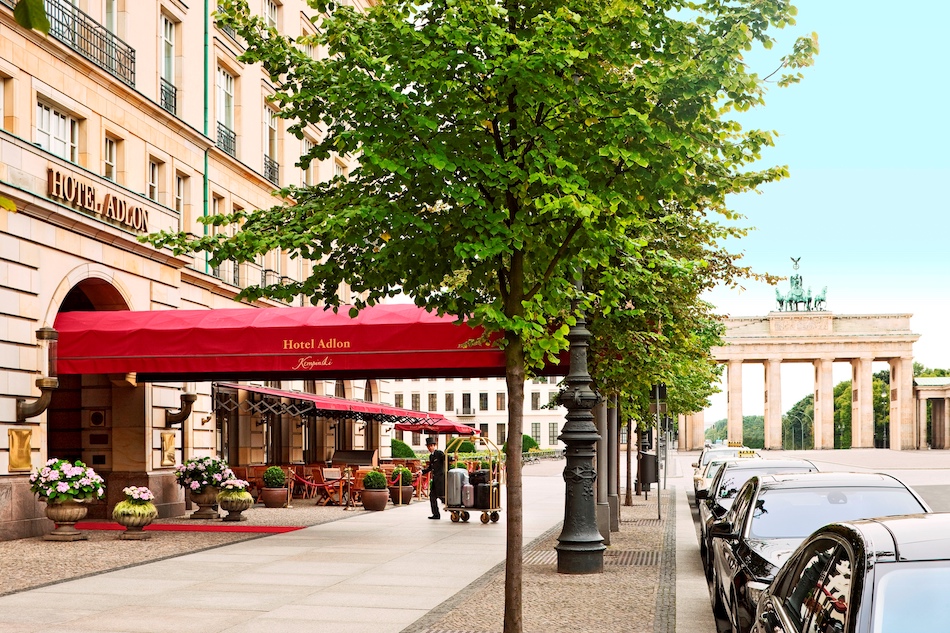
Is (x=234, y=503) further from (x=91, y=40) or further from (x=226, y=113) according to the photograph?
(x=226, y=113)

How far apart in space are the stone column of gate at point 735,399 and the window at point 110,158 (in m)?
101

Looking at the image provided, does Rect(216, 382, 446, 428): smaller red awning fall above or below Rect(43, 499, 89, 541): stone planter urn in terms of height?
above

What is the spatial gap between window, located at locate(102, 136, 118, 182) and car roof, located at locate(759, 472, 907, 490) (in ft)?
61.0

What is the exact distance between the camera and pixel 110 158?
2528 cm

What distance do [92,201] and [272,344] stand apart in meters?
4.70

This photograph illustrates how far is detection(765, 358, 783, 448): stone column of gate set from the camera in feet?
389

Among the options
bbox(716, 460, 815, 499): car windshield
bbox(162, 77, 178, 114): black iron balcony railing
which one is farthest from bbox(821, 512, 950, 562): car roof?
bbox(162, 77, 178, 114): black iron balcony railing

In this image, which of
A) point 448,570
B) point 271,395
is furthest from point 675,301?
point 271,395

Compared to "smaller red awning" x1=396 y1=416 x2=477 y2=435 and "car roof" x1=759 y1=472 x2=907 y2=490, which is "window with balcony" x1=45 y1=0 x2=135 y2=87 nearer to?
"car roof" x1=759 y1=472 x2=907 y2=490

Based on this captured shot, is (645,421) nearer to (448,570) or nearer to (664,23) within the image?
(448,570)

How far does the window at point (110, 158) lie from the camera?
24875 mm

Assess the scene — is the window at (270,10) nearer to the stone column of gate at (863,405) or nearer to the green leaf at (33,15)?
the green leaf at (33,15)

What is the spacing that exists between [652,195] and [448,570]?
774cm

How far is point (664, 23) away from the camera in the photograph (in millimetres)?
9164
